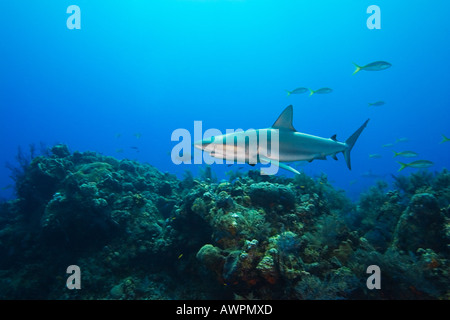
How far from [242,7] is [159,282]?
357 feet

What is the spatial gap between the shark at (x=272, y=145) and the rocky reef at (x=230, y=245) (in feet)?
4.58

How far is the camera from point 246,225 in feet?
16.3

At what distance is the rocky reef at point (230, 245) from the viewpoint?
3.91m

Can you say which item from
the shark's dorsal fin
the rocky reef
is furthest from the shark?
the rocky reef

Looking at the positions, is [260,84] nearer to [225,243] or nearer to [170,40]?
[170,40]

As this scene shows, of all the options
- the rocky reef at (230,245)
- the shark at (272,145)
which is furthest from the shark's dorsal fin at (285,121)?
the rocky reef at (230,245)

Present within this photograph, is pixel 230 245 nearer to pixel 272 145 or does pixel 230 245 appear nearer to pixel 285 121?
pixel 272 145

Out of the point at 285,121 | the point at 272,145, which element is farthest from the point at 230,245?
the point at 285,121

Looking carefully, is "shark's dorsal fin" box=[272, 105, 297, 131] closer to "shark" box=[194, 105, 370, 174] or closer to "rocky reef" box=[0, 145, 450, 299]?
"shark" box=[194, 105, 370, 174]

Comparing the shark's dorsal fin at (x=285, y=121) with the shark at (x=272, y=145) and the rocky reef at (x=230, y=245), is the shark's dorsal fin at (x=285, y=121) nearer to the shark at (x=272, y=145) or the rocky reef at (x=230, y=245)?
the shark at (x=272, y=145)

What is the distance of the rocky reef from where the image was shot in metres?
3.91

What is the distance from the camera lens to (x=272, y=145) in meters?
4.99

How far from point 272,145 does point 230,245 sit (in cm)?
249

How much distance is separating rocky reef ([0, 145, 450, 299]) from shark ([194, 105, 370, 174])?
1.40 m
